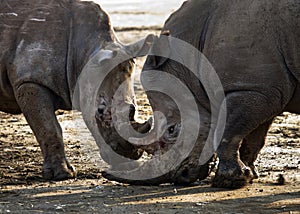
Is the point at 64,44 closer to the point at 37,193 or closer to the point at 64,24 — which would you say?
the point at 64,24

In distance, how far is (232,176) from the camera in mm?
9898

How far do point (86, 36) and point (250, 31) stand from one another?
181 centimetres

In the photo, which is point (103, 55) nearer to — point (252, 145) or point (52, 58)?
point (52, 58)

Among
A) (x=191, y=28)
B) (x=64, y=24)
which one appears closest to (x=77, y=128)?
(x=64, y=24)

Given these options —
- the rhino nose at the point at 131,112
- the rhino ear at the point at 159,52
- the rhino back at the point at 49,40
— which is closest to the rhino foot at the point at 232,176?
the rhino nose at the point at 131,112

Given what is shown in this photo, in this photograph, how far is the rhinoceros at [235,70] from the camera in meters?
9.73

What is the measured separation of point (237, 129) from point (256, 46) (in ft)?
2.34

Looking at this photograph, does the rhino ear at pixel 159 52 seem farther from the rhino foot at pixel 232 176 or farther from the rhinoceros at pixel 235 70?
the rhino foot at pixel 232 176

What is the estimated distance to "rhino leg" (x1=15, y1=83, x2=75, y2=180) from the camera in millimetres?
10555

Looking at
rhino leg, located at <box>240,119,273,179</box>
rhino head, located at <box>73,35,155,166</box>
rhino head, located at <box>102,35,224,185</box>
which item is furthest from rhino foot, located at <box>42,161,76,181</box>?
rhino leg, located at <box>240,119,273,179</box>

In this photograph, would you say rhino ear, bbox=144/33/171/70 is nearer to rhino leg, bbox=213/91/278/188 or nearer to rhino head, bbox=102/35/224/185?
rhino head, bbox=102/35/224/185

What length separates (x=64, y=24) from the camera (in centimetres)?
1098

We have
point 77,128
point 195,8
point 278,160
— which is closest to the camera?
point 195,8

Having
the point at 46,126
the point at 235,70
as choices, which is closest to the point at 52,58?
the point at 46,126
